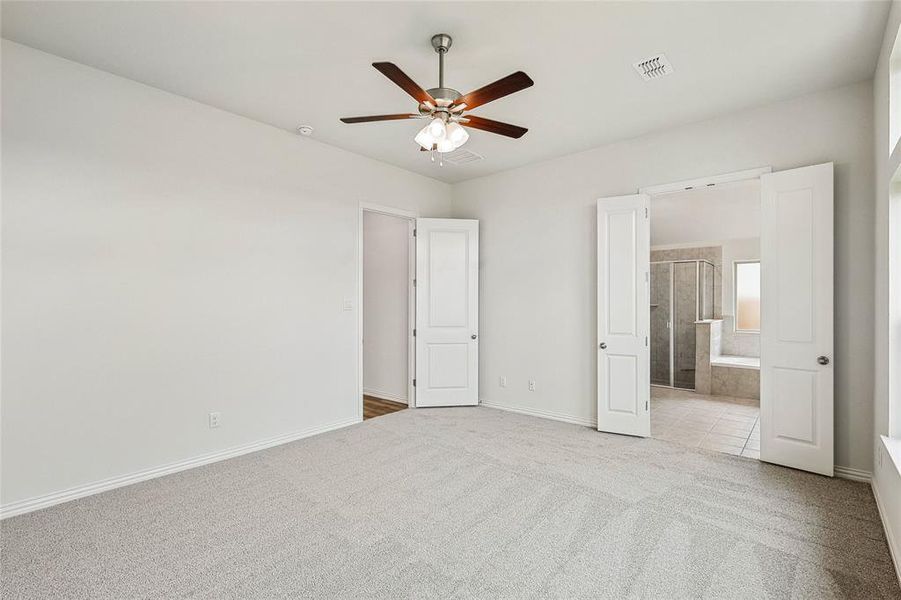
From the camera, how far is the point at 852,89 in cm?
305

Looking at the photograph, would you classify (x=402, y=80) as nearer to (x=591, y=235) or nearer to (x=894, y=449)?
(x=591, y=235)

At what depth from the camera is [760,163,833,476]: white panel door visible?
3027mm

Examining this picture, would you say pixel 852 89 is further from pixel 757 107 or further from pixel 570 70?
pixel 570 70

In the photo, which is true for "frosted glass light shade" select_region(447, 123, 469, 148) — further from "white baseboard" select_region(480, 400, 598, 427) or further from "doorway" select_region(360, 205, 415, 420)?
"white baseboard" select_region(480, 400, 598, 427)

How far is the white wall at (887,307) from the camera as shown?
2129mm

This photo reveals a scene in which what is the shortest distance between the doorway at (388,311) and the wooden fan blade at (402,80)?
2.62 meters

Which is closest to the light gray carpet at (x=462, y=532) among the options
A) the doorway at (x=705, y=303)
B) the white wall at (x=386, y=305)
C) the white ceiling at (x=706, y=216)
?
the white wall at (x=386, y=305)

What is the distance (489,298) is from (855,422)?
330 cm

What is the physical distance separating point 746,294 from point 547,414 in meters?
4.34

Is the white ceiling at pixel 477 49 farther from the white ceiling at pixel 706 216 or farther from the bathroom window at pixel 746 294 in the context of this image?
the bathroom window at pixel 746 294

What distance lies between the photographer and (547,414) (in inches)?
183

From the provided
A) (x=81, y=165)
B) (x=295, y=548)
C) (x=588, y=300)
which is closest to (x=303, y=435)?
(x=295, y=548)

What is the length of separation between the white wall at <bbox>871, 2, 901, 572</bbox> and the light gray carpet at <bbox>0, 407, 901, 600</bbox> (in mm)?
244

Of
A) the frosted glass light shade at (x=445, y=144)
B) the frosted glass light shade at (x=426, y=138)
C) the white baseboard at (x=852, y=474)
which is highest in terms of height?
the frosted glass light shade at (x=426, y=138)
